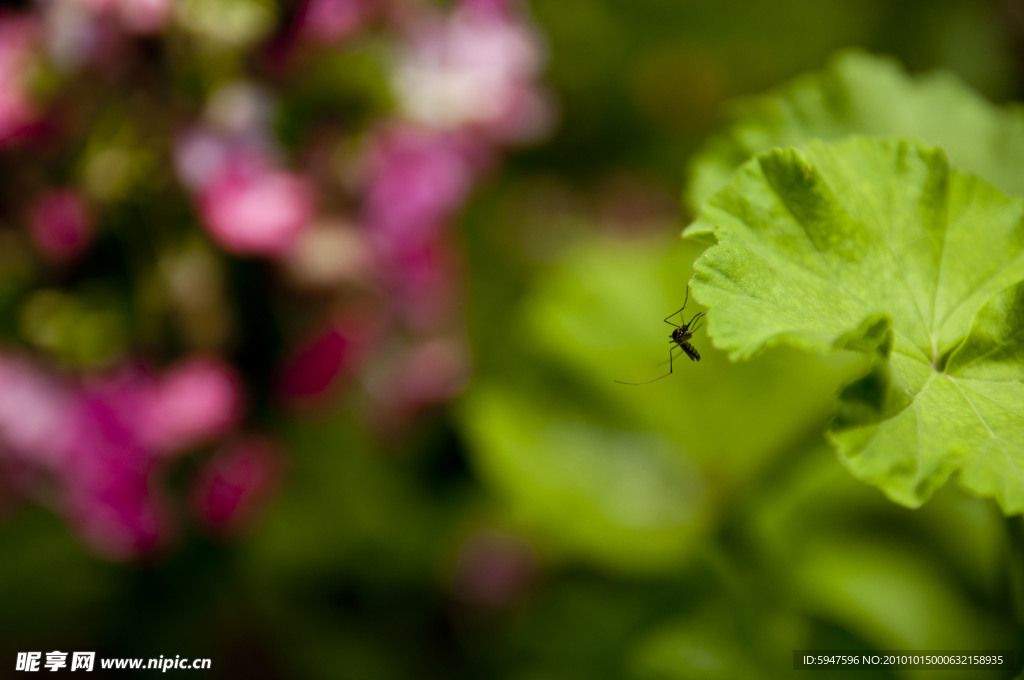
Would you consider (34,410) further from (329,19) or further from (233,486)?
(329,19)

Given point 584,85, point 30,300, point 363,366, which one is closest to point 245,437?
point 363,366

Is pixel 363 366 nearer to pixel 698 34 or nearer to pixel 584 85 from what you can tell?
pixel 584 85

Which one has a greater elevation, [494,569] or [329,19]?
[329,19]

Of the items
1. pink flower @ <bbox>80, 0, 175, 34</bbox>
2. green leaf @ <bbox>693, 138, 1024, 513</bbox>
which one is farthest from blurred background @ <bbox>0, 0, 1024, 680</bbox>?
green leaf @ <bbox>693, 138, 1024, 513</bbox>

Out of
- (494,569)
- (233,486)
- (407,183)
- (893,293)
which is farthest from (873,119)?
(494,569)

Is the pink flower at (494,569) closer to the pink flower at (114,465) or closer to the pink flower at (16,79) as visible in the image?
the pink flower at (114,465)

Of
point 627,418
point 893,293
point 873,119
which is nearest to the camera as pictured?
point 893,293
